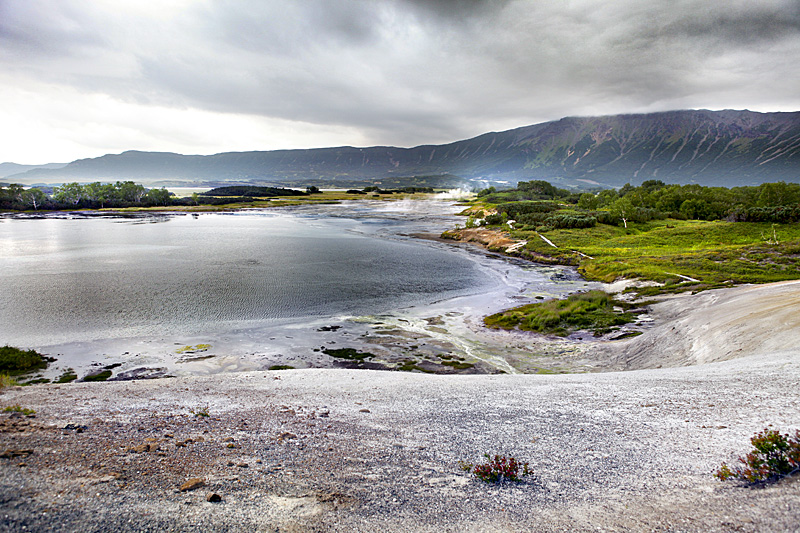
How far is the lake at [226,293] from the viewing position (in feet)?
68.3

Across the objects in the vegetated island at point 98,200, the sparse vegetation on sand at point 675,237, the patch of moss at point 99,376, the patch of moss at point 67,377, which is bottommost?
the patch of moss at point 99,376

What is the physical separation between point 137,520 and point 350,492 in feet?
9.46

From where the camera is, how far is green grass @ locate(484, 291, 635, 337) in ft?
75.6

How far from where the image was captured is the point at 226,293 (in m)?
32.6

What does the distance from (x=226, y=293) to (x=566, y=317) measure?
90.7 ft

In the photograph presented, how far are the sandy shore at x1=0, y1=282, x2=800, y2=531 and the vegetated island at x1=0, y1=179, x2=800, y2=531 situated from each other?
3 cm

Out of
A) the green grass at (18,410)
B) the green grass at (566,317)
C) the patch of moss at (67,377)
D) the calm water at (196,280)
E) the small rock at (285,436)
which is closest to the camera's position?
the green grass at (18,410)

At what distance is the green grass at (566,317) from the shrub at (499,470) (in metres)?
17.5

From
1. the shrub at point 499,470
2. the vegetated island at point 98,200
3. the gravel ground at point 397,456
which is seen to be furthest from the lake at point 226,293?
the vegetated island at point 98,200

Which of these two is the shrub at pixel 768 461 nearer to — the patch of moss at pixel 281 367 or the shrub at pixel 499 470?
the shrub at pixel 499 470

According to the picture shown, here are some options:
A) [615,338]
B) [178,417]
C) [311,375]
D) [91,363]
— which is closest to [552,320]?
[615,338]

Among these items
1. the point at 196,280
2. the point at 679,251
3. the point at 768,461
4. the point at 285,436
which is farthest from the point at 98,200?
the point at 768,461

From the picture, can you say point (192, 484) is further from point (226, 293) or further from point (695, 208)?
point (695, 208)

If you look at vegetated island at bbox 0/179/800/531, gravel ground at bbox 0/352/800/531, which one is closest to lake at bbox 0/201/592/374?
vegetated island at bbox 0/179/800/531
